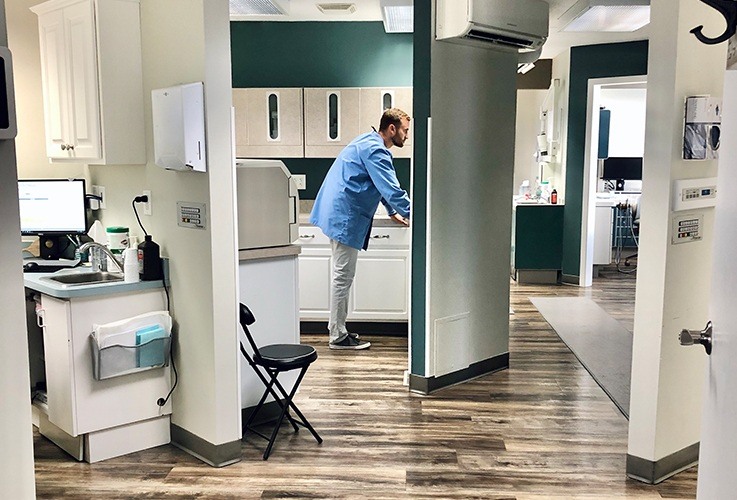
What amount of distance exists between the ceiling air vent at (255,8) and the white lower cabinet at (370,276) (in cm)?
163

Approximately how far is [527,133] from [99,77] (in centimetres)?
713

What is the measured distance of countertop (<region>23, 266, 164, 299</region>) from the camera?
10.2 feet

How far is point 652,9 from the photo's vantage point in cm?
286

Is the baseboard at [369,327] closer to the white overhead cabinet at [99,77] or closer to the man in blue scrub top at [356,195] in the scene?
the man in blue scrub top at [356,195]

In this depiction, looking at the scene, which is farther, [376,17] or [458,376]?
[376,17]

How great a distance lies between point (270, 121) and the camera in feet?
19.3

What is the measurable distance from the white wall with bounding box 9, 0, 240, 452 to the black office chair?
0.15 meters

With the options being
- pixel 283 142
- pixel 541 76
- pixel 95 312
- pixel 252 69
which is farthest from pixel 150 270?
pixel 541 76

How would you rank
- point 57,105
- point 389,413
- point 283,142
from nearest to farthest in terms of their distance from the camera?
point 57,105, point 389,413, point 283,142

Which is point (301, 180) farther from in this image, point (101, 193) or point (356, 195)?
point (101, 193)

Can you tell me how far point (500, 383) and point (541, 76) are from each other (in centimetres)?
543

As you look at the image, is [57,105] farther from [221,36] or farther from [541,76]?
[541,76]

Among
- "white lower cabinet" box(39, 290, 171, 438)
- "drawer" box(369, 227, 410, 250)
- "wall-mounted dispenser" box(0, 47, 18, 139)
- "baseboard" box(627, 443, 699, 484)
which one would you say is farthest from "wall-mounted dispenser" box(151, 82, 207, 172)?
"drawer" box(369, 227, 410, 250)

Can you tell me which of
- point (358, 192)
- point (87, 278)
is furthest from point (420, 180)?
point (87, 278)
